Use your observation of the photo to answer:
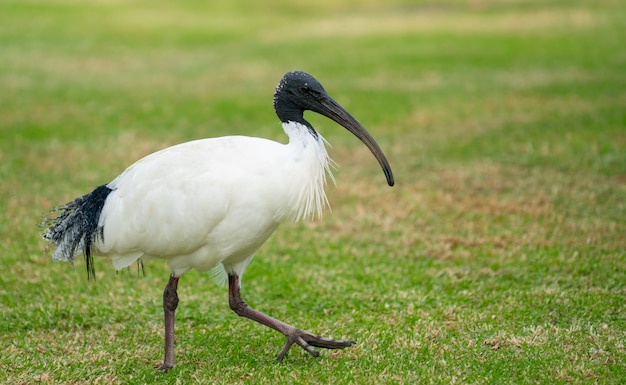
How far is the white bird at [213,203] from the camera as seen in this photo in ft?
14.9

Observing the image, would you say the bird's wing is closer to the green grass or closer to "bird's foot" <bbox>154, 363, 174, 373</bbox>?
"bird's foot" <bbox>154, 363, 174, 373</bbox>

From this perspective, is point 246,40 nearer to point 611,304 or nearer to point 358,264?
point 358,264

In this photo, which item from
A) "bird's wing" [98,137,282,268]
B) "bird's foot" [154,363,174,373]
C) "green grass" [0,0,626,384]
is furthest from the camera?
"green grass" [0,0,626,384]

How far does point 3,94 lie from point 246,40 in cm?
849

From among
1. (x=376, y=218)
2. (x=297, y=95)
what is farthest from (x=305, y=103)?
(x=376, y=218)

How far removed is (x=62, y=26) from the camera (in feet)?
74.2

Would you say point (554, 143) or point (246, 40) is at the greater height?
point (246, 40)

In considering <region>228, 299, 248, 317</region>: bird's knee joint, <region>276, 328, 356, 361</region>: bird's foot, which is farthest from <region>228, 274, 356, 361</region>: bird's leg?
<region>228, 299, 248, 317</region>: bird's knee joint

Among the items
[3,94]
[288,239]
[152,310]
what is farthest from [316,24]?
[152,310]

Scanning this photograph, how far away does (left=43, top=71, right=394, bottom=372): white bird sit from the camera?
453 cm

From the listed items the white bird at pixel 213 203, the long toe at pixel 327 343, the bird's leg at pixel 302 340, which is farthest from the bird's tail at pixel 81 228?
the long toe at pixel 327 343

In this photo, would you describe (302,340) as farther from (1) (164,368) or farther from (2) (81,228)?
(2) (81,228)

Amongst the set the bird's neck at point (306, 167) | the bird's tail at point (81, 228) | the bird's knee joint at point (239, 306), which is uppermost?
the bird's neck at point (306, 167)

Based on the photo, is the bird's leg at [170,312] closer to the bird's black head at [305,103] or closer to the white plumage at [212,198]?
the white plumage at [212,198]
